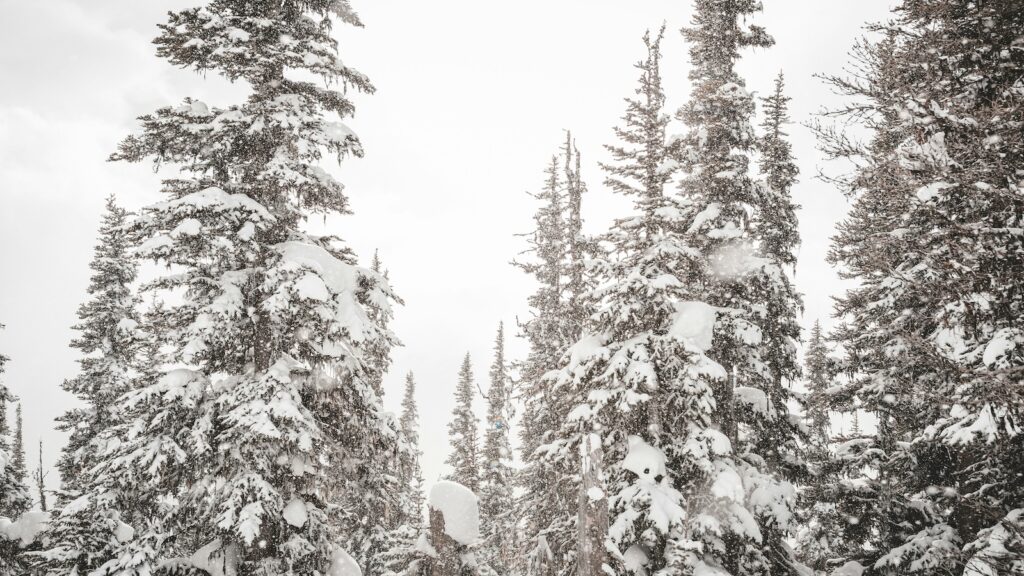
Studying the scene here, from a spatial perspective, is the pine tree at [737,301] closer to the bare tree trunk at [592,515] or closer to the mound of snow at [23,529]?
the bare tree trunk at [592,515]

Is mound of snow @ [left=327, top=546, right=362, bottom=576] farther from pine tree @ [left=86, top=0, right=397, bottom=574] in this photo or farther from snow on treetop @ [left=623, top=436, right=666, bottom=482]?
snow on treetop @ [left=623, top=436, right=666, bottom=482]

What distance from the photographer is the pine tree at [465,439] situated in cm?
2909

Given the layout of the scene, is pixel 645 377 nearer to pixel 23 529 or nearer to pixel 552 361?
pixel 552 361

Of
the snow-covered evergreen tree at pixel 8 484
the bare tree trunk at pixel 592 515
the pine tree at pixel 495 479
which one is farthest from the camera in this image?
the pine tree at pixel 495 479

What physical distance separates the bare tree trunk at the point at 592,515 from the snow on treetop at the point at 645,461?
3.11 feet

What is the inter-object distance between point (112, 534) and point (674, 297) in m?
16.6

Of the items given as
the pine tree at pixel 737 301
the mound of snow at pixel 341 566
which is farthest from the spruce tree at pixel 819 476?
the mound of snow at pixel 341 566

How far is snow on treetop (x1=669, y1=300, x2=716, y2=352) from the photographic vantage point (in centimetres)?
1145

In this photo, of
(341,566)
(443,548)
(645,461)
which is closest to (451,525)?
(443,548)

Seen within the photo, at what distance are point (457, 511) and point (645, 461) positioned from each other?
4.04m

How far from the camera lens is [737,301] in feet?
42.9

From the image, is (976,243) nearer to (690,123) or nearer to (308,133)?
(690,123)

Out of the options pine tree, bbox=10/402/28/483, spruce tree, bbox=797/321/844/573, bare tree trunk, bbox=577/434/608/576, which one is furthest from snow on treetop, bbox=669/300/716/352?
pine tree, bbox=10/402/28/483

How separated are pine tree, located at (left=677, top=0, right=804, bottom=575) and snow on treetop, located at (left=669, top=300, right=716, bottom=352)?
997mm
